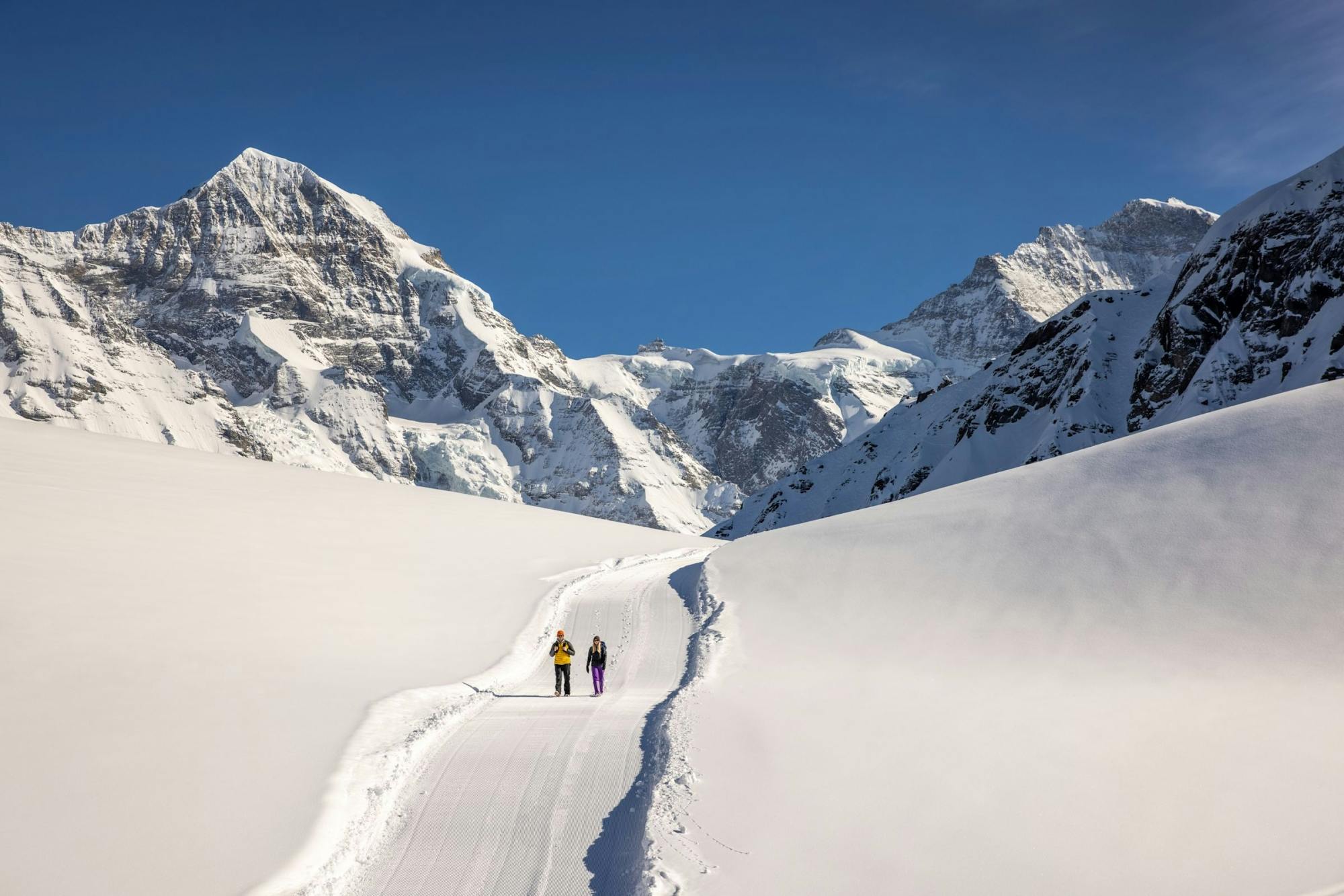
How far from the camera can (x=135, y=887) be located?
8.75 m

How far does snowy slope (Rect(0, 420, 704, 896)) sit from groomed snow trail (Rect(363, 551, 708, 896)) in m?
0.79

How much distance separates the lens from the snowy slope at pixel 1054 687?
9.75 m

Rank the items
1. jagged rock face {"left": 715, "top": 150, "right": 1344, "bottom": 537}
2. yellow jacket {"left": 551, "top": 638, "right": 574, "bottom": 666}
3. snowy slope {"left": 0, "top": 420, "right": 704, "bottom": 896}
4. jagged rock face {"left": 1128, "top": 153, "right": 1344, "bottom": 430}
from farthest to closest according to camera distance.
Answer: jagged rock face {"left": 715, "top": 150, "right": 1344, "bottom": 537}, jagged rock face {"left": 1128, "top": 153, "right": 1344, "bottom": 430}, yellow jacket {"left": 551, "top": 638, "right": 574, "bottom": 666}, snowy slope {"left": 0, "top": 420, "right": 704, "bottom": 896}

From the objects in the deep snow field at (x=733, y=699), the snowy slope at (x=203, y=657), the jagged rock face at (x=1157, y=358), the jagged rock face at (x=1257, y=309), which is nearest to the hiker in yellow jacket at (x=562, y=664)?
the deep snow field at (x=733, y=699)

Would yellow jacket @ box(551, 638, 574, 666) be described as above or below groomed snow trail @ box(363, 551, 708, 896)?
above

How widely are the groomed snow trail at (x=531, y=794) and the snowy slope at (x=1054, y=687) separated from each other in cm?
102

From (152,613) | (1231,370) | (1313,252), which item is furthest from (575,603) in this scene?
(1313,252)

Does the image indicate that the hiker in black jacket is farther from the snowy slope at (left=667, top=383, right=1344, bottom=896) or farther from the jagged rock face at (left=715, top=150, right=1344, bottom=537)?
the jagged rock face at (left=715, top=150, right=1344, bottom=537)

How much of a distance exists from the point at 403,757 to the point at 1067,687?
10.6m

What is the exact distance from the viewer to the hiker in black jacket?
1753cm

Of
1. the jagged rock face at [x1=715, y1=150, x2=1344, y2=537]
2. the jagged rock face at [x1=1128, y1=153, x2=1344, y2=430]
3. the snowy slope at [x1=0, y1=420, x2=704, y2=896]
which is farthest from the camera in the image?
the jagged rock face at [x1=715, y1=150, x2=1344, y2=537]

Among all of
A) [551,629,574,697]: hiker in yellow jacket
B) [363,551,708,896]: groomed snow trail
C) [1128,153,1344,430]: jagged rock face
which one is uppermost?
[1128,153,1344,430]: jagged rock face

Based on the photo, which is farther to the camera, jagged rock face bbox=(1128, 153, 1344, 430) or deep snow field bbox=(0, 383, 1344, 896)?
jagged rock face bbox=(1128, 153, 1344, 430)

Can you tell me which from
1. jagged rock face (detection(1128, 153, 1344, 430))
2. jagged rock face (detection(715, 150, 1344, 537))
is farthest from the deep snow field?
jagged rock face (detection(715, 150, 1344, 537))
